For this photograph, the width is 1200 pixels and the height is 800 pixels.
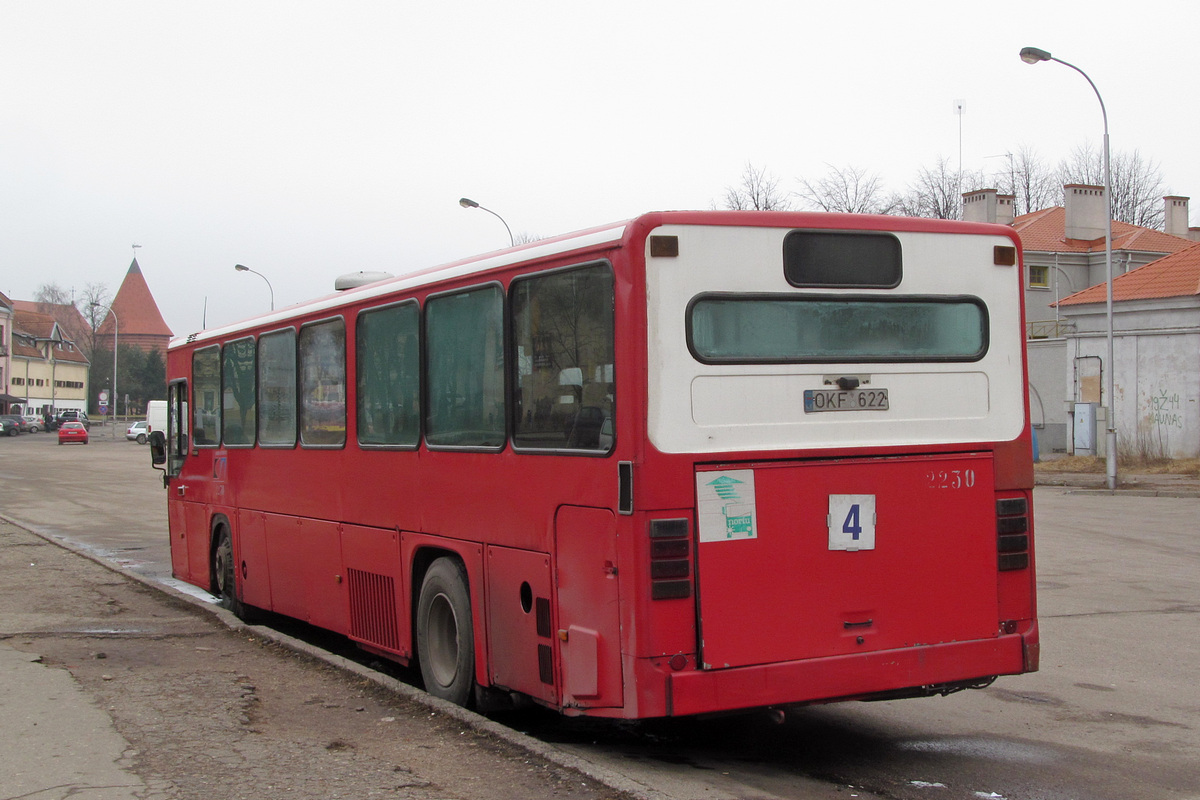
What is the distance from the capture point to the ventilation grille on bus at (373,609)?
8.06 metres

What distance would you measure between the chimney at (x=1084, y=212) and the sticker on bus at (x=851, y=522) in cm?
5250

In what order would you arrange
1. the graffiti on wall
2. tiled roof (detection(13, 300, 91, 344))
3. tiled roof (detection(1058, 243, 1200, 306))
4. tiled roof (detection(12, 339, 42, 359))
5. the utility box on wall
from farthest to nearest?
tiled roof (detection(13, 300, 91, 344))
tiled roof (detection(12, 339, 42, 359))
the utility box on wall
tiled roof (detection(1058, 243, 1200, 306))
the graffiti on wall

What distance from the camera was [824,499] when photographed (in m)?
5.89

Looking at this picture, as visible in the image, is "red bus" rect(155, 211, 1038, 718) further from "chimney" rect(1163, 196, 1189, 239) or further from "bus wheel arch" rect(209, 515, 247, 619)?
"chimney" rect(1163, 196, 1189, 239)

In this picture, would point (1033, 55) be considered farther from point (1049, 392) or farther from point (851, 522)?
point (851, 522)

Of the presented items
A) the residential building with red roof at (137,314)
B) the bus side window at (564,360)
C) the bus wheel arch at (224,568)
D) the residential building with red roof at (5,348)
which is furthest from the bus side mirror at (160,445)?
the residential building with red roof at (137,314)

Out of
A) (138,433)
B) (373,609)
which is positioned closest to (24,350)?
(138,433)

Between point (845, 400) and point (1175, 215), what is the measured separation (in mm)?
60388

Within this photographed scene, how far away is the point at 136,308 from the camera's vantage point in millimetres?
155625

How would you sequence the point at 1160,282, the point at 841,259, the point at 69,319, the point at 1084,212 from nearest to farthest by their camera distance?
the point at 841,259, the point at 1160,282, the point at 1084,212, the point at 69,319

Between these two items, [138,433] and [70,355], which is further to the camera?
[70,355]

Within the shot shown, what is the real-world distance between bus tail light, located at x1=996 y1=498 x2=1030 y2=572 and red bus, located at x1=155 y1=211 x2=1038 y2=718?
1cm

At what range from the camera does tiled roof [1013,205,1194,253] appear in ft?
180

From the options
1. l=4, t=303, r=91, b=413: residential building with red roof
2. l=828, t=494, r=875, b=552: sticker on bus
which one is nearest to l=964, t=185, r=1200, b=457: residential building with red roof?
l=828, t=494, r=875, b=552: sticker on bus
